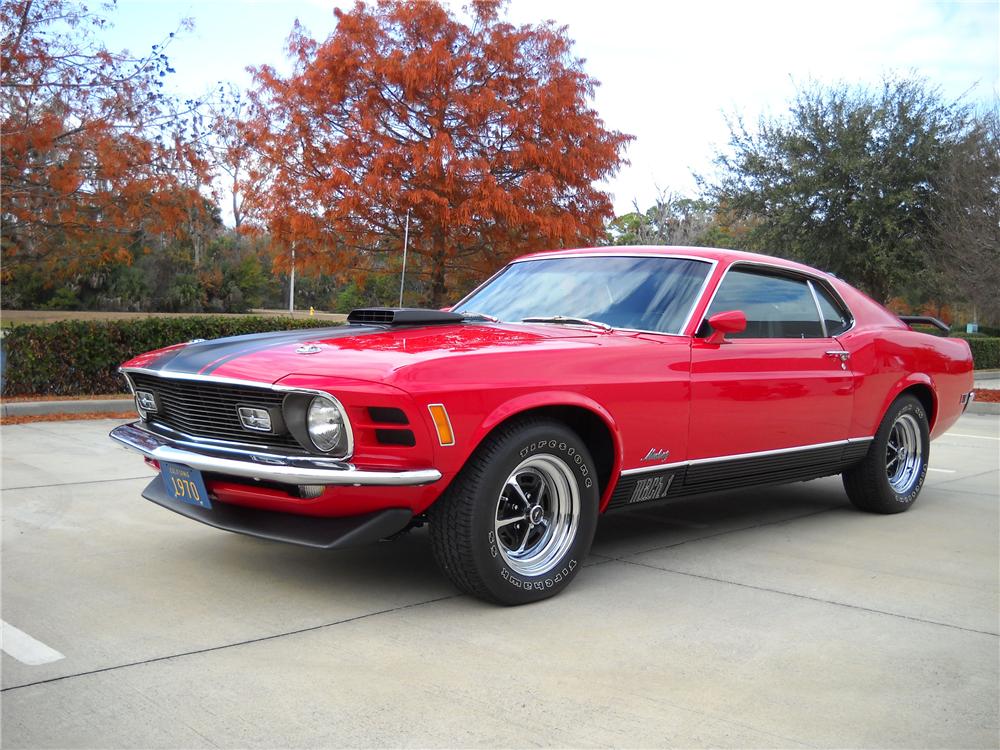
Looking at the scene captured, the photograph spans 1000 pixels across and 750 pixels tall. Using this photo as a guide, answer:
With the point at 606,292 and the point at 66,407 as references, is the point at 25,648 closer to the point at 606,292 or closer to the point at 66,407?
the point at 606,292

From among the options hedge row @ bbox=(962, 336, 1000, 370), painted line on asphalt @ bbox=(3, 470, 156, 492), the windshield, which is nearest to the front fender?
the windshield

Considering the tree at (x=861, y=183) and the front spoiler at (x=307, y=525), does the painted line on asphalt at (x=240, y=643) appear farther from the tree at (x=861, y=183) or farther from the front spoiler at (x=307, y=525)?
the tree at (x=861, y=183)

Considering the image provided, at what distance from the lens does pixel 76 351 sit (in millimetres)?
10555

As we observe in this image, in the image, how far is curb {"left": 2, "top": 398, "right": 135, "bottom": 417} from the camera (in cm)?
934

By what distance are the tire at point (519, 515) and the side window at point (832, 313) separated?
2340 millimetres

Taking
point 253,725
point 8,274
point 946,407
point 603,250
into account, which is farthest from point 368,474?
point 8,274

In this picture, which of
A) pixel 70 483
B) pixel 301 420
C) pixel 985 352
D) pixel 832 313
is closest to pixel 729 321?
pixel 832 313

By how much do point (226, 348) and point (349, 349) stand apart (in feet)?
2.09

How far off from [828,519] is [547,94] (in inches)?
411

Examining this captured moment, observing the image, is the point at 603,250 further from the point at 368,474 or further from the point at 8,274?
the point at 8,274

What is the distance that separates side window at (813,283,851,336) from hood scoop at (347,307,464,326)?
2329 mm

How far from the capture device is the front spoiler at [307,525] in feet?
11.5

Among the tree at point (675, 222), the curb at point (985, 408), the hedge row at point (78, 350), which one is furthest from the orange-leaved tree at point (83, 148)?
the tree at point (675, 222)

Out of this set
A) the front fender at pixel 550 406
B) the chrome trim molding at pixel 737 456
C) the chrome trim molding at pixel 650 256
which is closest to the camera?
the front fender at pixel 550 406
